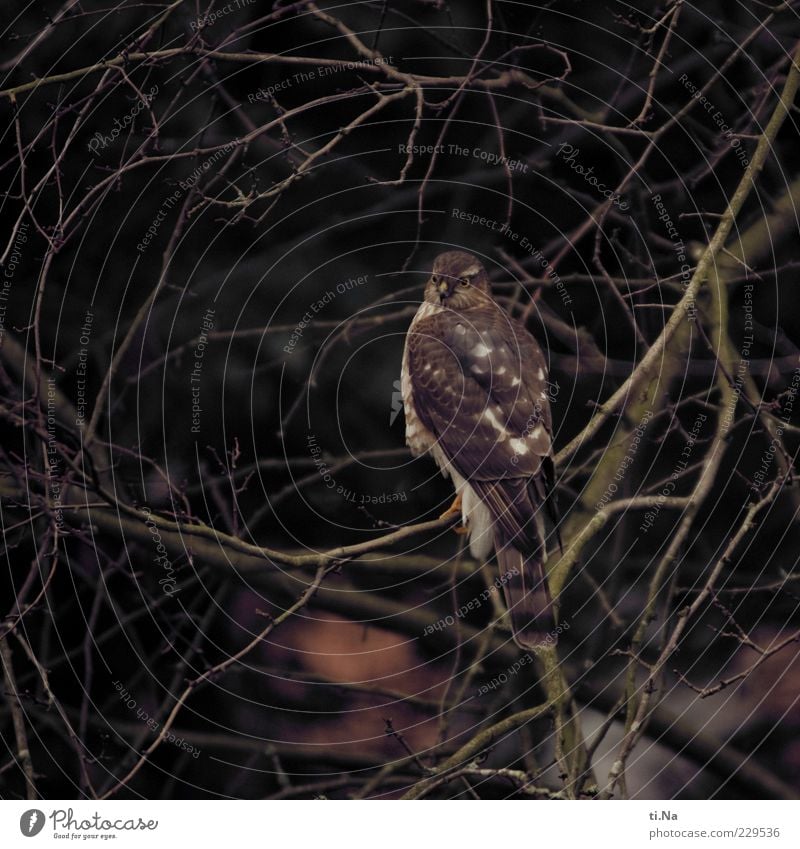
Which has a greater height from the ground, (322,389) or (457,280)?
(457,280)

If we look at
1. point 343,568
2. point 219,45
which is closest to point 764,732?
point 343,568

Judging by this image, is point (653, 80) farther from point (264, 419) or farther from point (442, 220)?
point (264, 419)

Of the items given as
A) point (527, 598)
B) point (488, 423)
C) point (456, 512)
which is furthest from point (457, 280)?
point (527, 598)

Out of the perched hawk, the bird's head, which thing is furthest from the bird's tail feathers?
the bird's head

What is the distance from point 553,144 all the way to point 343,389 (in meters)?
0.57

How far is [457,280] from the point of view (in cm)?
137

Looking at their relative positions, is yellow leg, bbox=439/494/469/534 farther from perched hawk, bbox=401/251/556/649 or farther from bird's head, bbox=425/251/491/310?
bird's head, bbox=425/251/491/310

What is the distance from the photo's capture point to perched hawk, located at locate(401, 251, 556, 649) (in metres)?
1.37

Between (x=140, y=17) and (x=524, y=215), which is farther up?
(x=140, y=17)

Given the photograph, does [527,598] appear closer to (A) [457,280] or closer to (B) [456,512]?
(B) [456,512]

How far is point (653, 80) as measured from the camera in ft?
4.58

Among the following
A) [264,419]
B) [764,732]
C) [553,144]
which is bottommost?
[764,732]

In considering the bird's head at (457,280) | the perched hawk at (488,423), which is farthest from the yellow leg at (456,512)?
the bird's head at (457,280)

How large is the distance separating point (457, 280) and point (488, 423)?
27 cm
